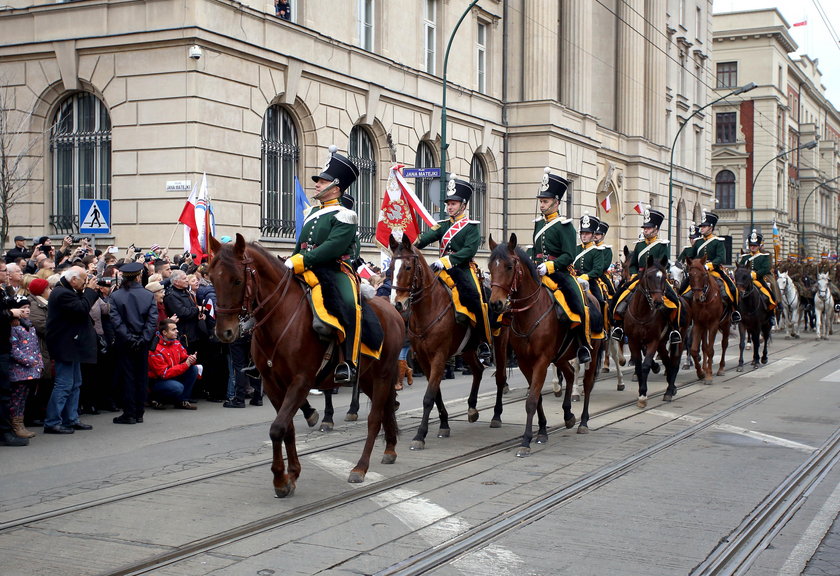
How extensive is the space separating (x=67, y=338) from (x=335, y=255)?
4789 mm

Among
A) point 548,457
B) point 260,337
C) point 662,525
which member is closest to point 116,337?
point 260,337

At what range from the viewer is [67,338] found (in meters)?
12.0

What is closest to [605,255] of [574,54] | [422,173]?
[422,173]

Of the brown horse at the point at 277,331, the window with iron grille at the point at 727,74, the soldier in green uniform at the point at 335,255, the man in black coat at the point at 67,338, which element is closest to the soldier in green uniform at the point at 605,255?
the soldier in green uniform at the point at 335,255

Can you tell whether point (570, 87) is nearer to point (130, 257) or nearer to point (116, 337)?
point (130, 257)

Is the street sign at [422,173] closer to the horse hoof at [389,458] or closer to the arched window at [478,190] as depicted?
the horse hoof at [389,458]

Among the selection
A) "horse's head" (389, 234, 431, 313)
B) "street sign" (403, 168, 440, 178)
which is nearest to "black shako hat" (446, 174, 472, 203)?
"horse's head" (389, 234, 431, 313)

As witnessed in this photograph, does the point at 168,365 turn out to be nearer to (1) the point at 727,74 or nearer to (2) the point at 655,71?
(2) the point at 655,71

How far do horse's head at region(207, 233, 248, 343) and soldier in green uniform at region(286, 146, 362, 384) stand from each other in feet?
2.04

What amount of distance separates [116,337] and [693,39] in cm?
4889

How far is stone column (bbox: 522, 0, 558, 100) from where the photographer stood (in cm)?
3600

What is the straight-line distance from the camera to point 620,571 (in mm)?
6465

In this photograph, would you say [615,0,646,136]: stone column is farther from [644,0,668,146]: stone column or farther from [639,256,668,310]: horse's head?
[639,256,668,310]: horse's head

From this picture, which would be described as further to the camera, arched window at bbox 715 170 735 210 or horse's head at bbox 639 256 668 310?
arched window at bbox 715 170 735 210
